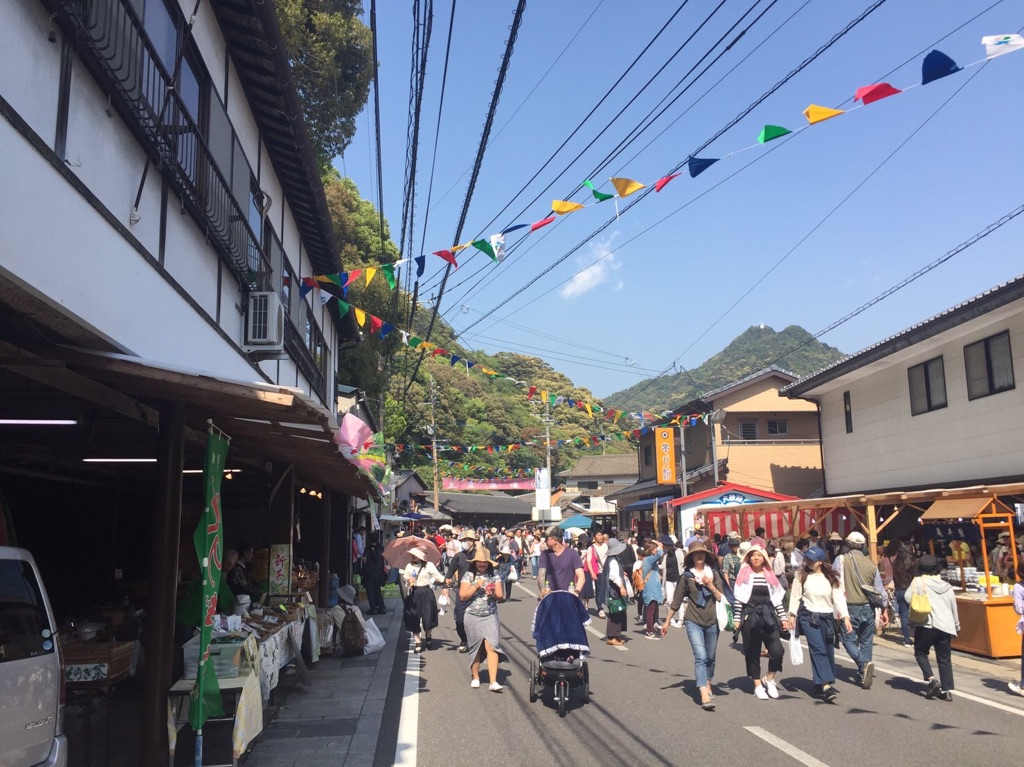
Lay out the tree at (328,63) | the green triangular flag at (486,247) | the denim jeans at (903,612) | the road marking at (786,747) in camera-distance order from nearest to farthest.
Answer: the road marking at (786,747) < the green triangular flag at (486,247) < the denim jeans at (903,612) < the tree at (328,63)

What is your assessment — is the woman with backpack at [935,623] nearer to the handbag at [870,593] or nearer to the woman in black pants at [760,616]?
the handbag at [870,593]

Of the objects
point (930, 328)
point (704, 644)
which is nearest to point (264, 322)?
point (704, 644)

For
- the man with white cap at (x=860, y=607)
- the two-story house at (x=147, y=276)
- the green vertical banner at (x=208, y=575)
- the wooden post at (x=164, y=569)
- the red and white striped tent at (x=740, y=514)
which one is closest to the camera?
the two-story house at (x=147, y=276)

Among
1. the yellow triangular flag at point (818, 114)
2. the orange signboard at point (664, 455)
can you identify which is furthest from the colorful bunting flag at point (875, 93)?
the orange signboard at point (664, 455)

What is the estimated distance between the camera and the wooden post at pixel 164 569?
5969 millimetres

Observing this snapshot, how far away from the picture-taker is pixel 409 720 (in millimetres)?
8406

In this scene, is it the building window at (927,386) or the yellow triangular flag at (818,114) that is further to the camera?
the building window at (927,386)

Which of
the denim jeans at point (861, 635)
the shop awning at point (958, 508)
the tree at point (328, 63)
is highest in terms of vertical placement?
the tree at point (328, 63)

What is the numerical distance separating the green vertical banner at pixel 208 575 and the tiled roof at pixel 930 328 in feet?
46.9

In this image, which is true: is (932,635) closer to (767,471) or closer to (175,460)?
(175,460)

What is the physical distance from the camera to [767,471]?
32562 mm

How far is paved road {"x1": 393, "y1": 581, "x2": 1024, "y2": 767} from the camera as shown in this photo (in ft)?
22.9

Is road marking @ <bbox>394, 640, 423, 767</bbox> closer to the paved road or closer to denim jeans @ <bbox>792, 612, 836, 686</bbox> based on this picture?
the paved road

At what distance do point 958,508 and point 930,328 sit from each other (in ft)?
17.1
